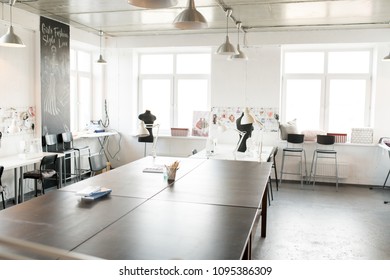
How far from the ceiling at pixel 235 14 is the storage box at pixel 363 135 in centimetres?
179

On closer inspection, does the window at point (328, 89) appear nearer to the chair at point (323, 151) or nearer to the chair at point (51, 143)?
the chair at point (323, 151)

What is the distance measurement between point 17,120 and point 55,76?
107cm

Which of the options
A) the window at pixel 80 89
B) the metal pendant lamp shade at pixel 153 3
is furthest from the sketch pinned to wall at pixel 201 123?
the metal pendant lamp shade at pixel 153 3

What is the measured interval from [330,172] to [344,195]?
82 centimetres

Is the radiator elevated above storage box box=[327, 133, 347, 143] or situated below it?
below

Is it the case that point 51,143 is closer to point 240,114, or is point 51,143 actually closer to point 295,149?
point 240,114

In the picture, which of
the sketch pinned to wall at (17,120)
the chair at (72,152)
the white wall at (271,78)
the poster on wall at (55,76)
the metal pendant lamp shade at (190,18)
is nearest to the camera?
the metal pendant lamp shade at (190,18)

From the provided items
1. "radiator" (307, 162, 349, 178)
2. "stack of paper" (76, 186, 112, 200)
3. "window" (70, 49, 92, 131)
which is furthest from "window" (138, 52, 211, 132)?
"stack of paper" (76, 186, 112, 200)

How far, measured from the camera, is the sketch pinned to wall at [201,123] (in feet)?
25.0

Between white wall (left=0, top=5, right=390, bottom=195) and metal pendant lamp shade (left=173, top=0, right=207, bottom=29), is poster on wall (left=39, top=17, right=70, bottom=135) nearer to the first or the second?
white wall (left=0, top=5, right=390, bottom=195)

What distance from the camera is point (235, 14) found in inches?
227

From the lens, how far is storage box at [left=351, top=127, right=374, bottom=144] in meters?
6.76

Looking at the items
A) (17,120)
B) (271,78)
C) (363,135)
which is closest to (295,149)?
(363,135)

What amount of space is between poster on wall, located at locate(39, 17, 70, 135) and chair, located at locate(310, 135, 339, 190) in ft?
14.7
